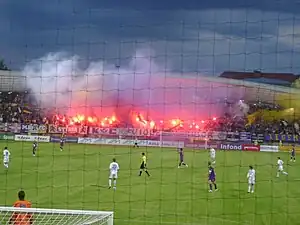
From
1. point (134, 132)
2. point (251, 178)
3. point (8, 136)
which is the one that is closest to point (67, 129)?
point (134, 132)

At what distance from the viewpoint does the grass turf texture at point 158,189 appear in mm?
12078

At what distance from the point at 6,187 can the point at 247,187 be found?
7326 mm

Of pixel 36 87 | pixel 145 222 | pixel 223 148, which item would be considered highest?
pixel 36 87

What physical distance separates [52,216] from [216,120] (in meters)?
20.3

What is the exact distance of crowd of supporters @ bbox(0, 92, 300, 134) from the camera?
2344 centimetres

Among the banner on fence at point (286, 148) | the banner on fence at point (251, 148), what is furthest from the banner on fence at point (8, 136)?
the banner on fence at point (286, 148)

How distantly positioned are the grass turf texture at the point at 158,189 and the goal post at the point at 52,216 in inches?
162

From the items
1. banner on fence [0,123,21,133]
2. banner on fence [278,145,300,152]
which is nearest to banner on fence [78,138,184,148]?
banner on fence [0,123,21,133]

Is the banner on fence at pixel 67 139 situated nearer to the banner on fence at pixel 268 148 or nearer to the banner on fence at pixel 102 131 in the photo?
the banner on fence at pixel 102 131

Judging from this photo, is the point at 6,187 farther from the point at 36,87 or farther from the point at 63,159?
the point at 63,159

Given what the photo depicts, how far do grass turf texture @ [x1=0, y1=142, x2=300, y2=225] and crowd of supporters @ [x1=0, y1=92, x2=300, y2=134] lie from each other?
5.90 feet

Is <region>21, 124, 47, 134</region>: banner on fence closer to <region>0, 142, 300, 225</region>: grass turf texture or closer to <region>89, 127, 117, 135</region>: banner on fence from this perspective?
<region>0, 142, 300, 225</region>: grass turf texture

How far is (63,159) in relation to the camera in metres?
23.9

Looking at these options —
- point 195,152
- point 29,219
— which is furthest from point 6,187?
point 195,152
